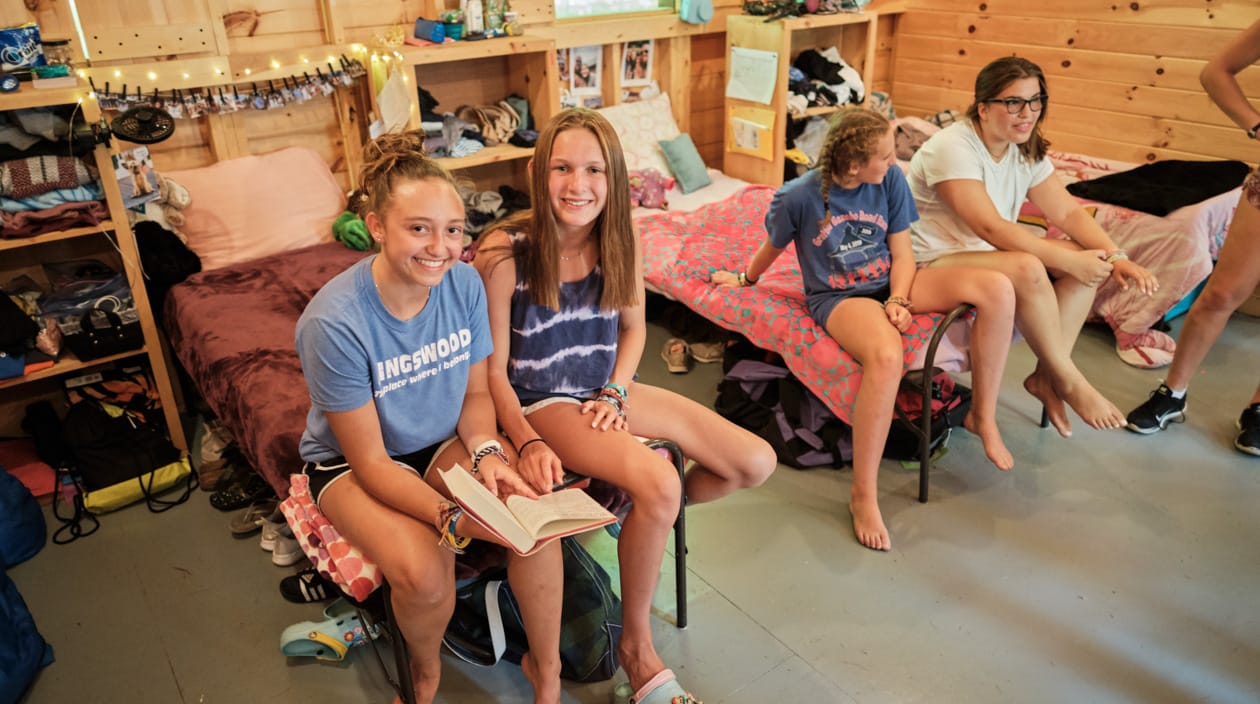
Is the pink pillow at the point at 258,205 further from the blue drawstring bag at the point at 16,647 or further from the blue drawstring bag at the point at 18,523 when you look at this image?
the blue drawstring bag at the point at 16,647

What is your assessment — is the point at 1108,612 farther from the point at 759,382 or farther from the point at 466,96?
the point at 466,96

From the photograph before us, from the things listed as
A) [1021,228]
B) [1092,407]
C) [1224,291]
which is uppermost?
[1021,228]

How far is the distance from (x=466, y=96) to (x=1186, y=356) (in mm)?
2837

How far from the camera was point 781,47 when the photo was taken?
388 cm

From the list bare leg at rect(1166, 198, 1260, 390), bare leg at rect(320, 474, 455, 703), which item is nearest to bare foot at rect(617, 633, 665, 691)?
bare leg at rect(320, 474, 455, 703)

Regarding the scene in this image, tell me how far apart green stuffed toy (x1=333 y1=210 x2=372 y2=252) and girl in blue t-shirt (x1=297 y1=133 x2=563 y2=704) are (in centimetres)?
147

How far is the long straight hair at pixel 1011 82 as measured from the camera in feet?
8.04

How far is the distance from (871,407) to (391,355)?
130 cm

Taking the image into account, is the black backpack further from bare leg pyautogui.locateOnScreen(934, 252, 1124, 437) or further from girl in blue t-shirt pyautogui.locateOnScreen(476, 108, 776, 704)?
girl in blue t-shirt pyautogui.locateOnScreen(476, 108, 776, 704)

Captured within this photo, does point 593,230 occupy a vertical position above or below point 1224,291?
above

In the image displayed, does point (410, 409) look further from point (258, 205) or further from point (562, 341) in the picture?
point (258, 205)

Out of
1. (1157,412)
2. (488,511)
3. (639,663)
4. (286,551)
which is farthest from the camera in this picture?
(1157,412)

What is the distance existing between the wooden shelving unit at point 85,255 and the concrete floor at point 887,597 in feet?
1.39

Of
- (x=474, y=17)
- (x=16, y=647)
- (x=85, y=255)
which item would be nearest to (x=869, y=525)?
(x=16, y=647)
